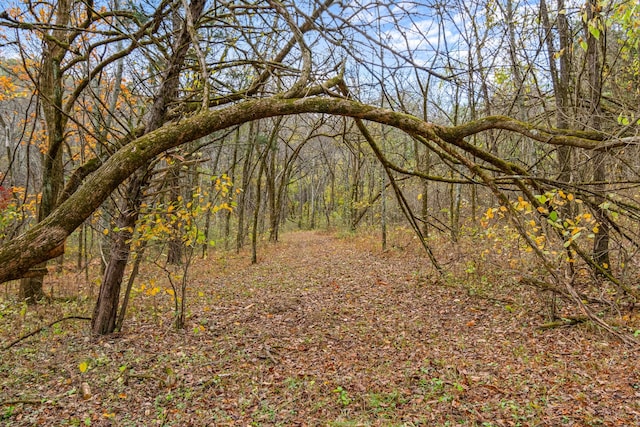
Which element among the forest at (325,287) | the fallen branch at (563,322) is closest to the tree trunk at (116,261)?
the forest at (325,287)

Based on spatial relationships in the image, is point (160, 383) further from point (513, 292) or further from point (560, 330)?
point (513, 292)

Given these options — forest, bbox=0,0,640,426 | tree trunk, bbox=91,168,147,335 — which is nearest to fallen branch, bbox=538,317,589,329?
forest, bbox=0,0,640,426

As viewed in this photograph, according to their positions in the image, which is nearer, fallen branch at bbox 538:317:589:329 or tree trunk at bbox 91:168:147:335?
tree trunk at bbox 91:168:147:335

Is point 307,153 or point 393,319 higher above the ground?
point 307,153

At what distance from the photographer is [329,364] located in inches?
189

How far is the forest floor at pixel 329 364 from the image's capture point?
368 centimetres

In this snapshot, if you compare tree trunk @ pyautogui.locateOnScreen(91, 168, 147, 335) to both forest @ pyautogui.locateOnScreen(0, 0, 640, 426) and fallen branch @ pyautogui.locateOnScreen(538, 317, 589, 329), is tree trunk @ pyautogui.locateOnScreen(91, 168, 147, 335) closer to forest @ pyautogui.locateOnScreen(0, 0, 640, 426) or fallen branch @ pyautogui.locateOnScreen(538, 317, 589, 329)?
forest @ pyautogui.locateOnScreen(0, 0, 640, 426)

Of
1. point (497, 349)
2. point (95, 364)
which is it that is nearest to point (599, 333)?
point (497, 349)

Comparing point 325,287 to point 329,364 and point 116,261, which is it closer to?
point 329,364

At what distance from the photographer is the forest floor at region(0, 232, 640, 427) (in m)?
3.68

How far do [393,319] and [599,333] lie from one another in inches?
114

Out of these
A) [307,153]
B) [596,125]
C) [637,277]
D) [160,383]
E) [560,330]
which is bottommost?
[160,383]

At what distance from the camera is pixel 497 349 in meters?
4.89

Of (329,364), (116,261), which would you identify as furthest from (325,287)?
(116,261)
